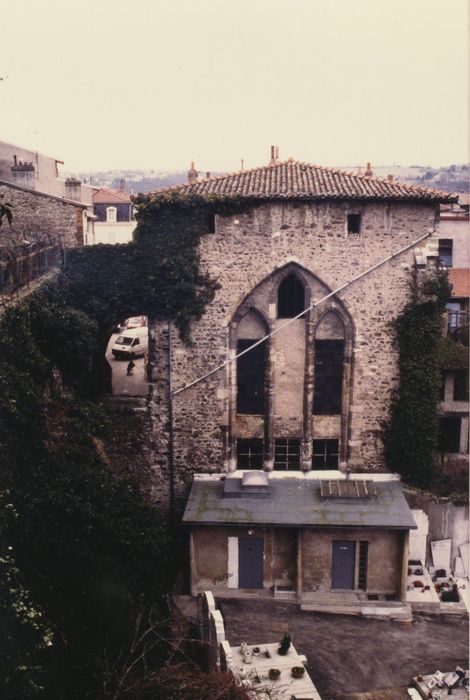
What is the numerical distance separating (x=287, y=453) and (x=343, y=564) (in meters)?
4.40

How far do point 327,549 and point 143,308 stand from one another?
10085mm

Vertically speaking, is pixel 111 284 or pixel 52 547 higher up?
pixel 111 284

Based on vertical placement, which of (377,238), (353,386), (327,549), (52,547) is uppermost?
(377,238)

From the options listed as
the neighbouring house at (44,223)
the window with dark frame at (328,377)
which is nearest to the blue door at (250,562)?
the window with dark frame at (328,377)

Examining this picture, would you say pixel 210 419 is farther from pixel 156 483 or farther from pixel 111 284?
pixel 111 284

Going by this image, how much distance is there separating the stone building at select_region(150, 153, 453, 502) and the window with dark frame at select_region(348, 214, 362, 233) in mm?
34

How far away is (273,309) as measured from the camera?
24250 mm

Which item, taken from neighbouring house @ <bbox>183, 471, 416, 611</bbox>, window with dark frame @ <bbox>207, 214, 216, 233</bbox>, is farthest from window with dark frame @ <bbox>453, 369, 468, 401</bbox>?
window with dark frame @ <bbox>207, 214, 216, 233</bbox>

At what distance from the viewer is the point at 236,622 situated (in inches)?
843

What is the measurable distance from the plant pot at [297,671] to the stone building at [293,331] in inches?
320

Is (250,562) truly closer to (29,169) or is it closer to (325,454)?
(325,454)

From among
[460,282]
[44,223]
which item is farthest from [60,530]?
[460,282]

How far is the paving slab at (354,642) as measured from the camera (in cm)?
1914

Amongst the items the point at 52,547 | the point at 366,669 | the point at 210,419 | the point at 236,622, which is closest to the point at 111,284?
the point at 210,419
